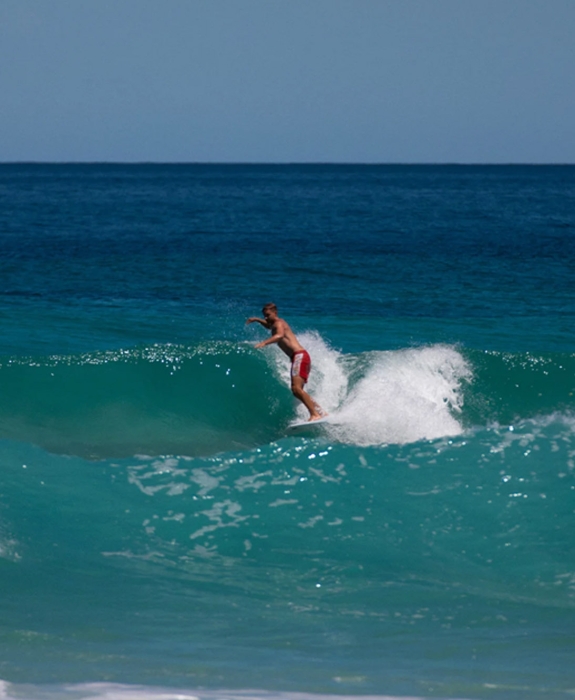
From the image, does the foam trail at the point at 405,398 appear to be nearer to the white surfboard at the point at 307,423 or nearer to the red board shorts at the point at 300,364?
the white surfboard at the point at 307,423

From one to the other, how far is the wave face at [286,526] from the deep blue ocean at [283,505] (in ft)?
0.09

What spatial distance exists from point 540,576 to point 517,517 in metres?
1.27

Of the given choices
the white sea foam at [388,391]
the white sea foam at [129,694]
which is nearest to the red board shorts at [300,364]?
the white sea foam at [388,391]

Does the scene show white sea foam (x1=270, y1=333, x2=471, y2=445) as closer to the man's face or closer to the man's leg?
the man's leg

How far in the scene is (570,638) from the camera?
6.46 meters

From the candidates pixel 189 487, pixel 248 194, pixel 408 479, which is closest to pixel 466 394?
pixel 408 479

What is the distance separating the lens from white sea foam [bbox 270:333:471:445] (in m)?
11.8

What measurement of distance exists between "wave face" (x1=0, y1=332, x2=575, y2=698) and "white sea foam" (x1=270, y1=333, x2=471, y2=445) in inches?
1.7

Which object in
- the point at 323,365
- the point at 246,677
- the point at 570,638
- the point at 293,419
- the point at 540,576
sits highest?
the point at 323,365

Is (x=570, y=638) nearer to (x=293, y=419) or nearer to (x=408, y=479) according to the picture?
(x=408, y=479)

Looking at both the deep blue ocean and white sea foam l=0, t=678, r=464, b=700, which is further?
the deep blue ocean

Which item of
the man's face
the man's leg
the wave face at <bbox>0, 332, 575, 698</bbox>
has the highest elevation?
the man's face

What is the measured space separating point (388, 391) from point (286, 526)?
4396 mm

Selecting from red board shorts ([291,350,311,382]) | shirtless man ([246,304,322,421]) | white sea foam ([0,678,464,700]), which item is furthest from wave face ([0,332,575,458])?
white sea foam ([0,678,464,700])
